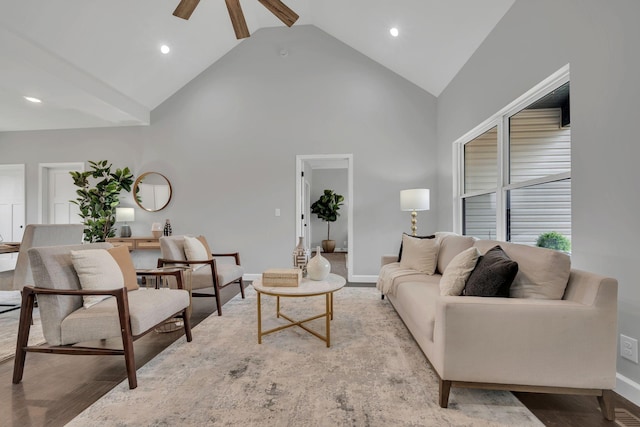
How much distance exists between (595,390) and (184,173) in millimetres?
5139

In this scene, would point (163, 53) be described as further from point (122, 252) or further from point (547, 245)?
point (547, 245)

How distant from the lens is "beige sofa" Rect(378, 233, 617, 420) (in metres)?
1.46

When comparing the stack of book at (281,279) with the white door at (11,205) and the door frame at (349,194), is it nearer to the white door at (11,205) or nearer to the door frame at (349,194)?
the door frame at (349,194)

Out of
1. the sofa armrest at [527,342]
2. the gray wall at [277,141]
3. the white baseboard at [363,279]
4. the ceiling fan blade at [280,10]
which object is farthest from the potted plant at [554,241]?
the ceiling fan blade at [280,10]

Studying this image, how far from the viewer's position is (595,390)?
148cm

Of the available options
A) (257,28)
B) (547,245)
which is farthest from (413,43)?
(547,245)

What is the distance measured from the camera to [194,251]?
324cm

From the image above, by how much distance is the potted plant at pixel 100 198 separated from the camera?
4633mm

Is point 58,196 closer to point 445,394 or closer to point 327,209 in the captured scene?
point 327,209

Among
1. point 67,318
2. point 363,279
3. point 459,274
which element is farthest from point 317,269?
point 363,279

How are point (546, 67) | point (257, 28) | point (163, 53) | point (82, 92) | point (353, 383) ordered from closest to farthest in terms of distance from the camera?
1. point (353, 383)
2. point (546, 67)
3. point (82, 92)
4. point (163, 53)
5. point (257, 28)

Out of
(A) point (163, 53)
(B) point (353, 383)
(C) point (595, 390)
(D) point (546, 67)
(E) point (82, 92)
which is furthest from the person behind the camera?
(A) point (163, 53)

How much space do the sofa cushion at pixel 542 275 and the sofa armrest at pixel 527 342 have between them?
0.30 ft

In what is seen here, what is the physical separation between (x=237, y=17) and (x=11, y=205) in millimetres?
5890
